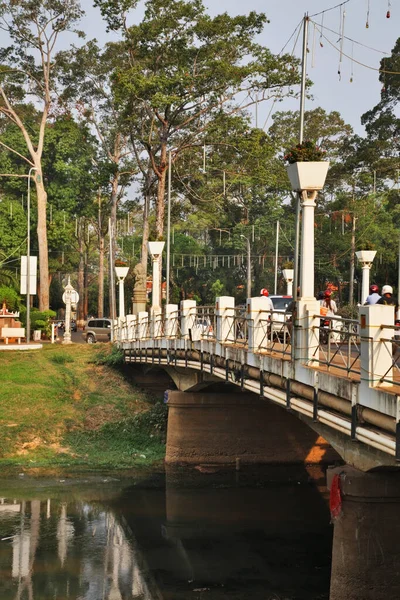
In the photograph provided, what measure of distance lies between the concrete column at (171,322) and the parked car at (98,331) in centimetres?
2679

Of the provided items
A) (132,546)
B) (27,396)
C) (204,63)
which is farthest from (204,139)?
(132,546)

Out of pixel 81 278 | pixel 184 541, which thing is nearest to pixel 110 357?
pixel 184 541

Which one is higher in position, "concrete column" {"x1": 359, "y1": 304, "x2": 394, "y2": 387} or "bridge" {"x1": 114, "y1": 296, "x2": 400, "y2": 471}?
"concrete column" {"x1": 359, "y1": 304, "x2": 394, "y2": 387}

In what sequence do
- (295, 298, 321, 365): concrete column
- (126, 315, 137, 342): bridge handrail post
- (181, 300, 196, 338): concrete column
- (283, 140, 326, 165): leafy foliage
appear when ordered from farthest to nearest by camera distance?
1. (126, 315, 137, 342): bridge handrail post
2. (181, 300, 196, 338): concrete column
3. (283, 140, 326, 165): leafy foliage
4. (295, 298, 321, 365): concrete column

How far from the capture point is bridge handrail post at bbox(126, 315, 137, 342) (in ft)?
113

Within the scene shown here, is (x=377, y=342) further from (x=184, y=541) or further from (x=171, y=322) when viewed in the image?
Answer: (x=171, y=322)

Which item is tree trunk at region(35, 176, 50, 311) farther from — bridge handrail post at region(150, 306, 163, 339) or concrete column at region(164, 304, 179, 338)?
concrete column at region(164, 304, 179, 338)

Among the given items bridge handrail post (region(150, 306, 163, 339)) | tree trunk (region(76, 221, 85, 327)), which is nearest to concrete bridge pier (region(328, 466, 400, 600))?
bridge handrail post (region(150, 306, 163, 339))

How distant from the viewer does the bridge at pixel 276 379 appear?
1116 cm

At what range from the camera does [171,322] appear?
26.0 meters

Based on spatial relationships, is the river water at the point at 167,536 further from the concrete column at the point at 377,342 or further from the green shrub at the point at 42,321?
the green shrub at the point at 42,321

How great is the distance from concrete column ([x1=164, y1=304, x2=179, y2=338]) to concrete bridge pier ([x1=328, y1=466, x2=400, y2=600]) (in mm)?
12506

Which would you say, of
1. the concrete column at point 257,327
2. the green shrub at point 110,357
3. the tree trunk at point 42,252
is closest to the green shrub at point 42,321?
the tree trunk at point 42,252

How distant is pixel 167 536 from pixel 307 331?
8639 mm
